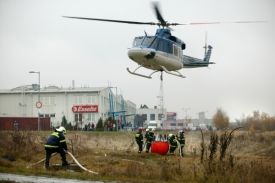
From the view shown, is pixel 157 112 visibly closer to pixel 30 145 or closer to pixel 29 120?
pixel 29 120

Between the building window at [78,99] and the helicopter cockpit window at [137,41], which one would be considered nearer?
the helicopter cockpit window at [137,41]

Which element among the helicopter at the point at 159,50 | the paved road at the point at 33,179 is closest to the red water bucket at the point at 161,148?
the helicopter at the point at 159,50

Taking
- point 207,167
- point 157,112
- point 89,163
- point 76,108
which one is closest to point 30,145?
point 89,163

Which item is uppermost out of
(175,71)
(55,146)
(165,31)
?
(165,31)

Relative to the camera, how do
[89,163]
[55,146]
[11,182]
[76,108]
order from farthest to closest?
[76,108], [89,163], [55,146], [11,182]

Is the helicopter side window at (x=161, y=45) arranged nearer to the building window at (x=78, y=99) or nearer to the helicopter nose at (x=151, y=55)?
the helicopter nose at (x=151, y=55)

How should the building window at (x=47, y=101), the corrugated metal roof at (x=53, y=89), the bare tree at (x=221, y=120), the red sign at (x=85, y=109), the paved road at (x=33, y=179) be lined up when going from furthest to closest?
1. the bare tree at (x=221, y=120)
2. the building window at (x=47, y=101)
3. the corrugated metal roof at (x=53, y=89)
4. the red sign at (x=85, y=109)
5. the paved road at (x=33, y=179)

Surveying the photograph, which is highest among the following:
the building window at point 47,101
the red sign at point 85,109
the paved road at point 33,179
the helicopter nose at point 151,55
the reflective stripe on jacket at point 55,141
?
the helicopter nose at point 151,55

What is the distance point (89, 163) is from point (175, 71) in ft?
43.9

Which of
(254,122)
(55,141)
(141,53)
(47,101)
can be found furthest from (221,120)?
(55,141)

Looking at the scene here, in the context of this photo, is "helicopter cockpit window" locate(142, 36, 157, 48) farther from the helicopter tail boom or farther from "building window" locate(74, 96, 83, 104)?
"building window" locate(74, 96, 83, 104)

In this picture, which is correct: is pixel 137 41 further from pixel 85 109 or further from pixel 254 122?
pixel 254 122

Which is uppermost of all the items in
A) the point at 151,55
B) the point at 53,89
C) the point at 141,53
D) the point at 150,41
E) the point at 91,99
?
the point at 150,41

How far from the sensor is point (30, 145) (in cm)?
3016
